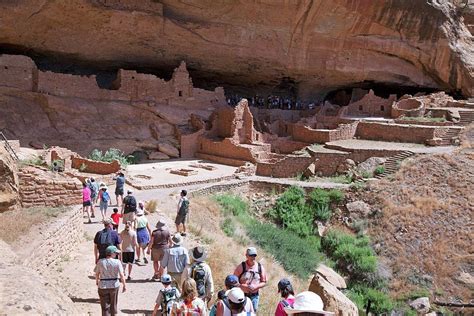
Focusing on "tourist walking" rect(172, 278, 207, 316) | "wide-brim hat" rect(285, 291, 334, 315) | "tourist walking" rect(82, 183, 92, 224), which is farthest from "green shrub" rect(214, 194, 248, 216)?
"wide-brim hat" rect(285, 291, 334, 315)

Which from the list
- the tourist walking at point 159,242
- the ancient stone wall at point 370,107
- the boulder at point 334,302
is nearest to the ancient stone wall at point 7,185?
the tourist walking at point 159,242

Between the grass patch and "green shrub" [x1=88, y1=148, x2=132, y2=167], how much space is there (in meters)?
Answer: 7.19

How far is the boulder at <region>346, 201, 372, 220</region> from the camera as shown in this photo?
1548cm

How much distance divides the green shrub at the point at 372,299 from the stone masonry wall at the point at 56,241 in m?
6.81

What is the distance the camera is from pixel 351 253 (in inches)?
542

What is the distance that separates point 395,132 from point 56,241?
14.9m

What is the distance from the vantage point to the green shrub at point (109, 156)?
16281 mm

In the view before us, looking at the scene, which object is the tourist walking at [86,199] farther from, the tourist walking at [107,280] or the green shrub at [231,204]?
the green shrub at [231,204]

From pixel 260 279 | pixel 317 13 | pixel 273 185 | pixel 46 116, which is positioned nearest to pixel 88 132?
pixel 46 116

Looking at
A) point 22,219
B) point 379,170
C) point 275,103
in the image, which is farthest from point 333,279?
point 275,103

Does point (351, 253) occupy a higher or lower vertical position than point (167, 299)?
lower

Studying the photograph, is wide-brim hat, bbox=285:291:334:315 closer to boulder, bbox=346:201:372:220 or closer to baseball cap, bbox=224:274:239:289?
baseball cap, bbox=224:274:239:289

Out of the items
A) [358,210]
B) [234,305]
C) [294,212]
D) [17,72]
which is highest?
[17,72]

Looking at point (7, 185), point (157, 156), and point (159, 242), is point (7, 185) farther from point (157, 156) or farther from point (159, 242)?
point (157, 156)
